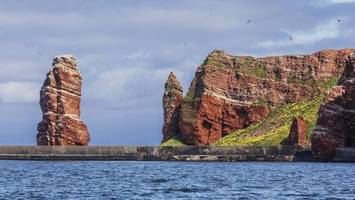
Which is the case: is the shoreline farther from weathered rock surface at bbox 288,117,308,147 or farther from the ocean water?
the ocean water

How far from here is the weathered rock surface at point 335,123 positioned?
516 ft

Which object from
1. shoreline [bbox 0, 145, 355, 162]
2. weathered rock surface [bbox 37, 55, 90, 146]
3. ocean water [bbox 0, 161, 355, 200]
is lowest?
ocean water [bbox 0, 161, 355, 200]

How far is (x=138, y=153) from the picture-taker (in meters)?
188

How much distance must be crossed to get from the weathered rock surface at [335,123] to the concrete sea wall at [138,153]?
18.2m

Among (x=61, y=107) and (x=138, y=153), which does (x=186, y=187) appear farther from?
(x=61, y=107)

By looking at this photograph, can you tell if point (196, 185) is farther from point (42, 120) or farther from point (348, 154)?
point (42, 120)

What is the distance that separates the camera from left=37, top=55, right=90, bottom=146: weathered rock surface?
19175cm

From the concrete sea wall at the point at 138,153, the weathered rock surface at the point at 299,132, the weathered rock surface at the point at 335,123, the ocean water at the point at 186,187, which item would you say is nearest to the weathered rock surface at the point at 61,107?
the concrete sea wall at the point at 138,153

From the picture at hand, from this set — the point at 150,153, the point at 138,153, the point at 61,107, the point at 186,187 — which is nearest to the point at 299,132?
the point at 150,153

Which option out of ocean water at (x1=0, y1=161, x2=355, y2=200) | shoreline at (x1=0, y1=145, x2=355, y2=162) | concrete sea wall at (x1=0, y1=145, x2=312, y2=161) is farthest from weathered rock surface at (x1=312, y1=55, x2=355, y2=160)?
ocean water at (x1=0, y1=161, x2=355, y2=200)

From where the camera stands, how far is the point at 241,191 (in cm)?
8450

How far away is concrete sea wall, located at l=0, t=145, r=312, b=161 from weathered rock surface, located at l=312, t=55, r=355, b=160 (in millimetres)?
18151

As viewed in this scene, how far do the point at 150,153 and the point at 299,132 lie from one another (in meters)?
30.5

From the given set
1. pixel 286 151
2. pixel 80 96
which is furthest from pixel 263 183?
pixel 80 96
